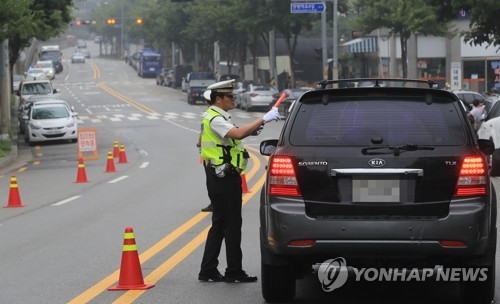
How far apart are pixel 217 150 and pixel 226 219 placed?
2.02 ft

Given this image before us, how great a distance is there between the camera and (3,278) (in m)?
10.5

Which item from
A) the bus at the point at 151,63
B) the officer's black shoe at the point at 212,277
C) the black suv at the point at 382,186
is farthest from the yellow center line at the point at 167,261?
the bus at the point at 151,63

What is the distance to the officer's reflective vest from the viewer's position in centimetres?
945

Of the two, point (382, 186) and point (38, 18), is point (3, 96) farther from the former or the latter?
point (382, 186)

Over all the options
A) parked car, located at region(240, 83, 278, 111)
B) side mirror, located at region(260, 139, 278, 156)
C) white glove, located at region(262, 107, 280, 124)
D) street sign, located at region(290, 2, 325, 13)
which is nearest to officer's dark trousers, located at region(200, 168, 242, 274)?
side mirror, located at region(260, 139, 278, 156)

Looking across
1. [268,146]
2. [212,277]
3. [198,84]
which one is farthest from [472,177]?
[198,84]

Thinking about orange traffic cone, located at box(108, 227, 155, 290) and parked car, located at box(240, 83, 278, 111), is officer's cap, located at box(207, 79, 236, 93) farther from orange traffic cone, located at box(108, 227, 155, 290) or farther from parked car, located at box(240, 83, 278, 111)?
parked car, located at box(240, 83, 278, 111)

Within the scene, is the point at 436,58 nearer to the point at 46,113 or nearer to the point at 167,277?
the point at 46,113

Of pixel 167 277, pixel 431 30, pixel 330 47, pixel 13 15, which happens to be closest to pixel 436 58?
pixel 431 30

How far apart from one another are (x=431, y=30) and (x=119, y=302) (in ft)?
160

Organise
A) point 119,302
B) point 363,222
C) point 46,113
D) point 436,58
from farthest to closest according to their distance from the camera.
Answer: point 436,58
point 46,113
point 119,302
point 363,222

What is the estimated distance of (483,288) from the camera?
26.8ft

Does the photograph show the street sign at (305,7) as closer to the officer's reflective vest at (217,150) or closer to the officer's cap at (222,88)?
the officer's cap at (222,88)

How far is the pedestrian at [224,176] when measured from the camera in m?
9.42
